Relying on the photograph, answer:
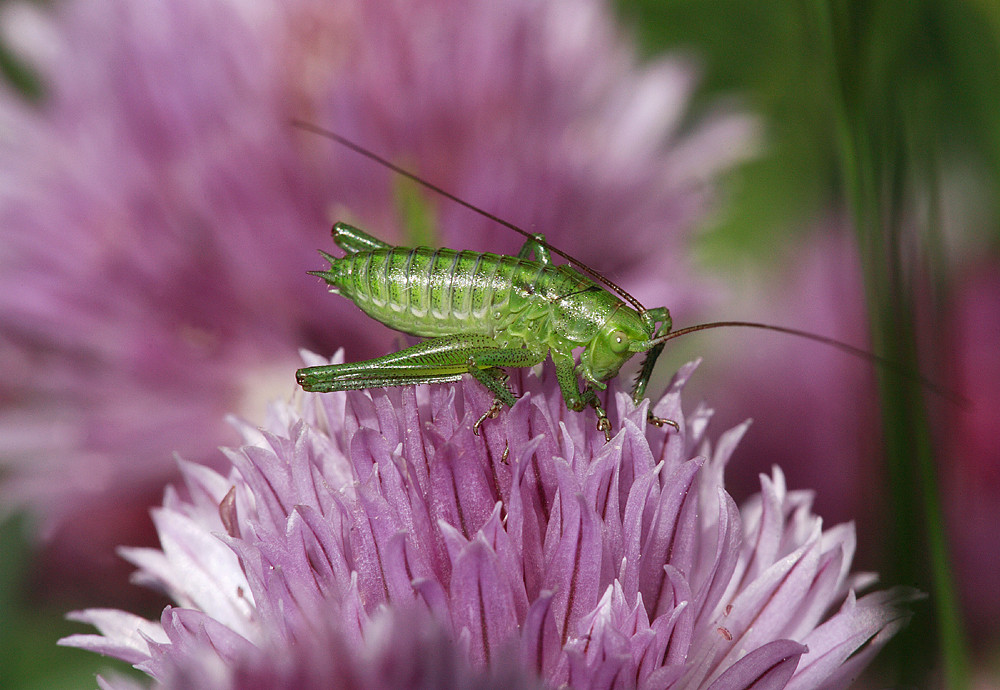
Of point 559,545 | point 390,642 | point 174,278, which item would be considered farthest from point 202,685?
point 174,278

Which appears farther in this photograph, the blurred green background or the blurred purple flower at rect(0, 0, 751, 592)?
the blurred purple flower at rect(0, 0, 751, 592)

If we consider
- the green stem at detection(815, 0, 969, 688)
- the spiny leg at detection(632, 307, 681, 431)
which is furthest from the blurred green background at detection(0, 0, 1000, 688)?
the spiny leg at detection(632, 307, 681, 431)

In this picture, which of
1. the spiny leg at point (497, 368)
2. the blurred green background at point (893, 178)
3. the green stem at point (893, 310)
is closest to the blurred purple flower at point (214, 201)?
the blurred green background at point (893, 178)

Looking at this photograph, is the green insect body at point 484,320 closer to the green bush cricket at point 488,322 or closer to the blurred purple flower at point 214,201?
the green bush cricket at point 488,322

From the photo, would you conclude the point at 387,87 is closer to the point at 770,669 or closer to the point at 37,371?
the point at 37,371

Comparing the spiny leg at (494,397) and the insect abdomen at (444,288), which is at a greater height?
the insect abdomen at (444,288)

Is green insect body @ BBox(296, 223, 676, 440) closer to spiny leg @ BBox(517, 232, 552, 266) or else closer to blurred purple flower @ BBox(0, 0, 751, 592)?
spiny leg @ BBox(517, 232, 552, 266)
